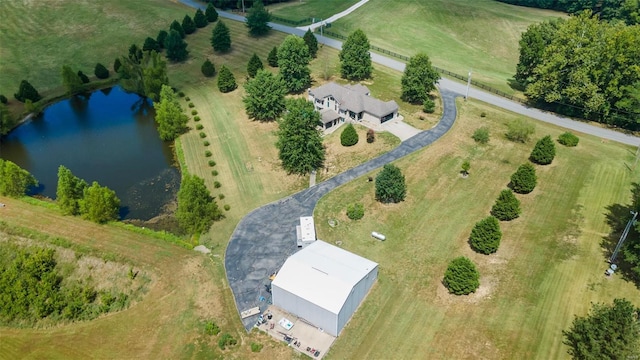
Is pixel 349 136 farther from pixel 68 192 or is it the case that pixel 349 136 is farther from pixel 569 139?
pixel 68 192

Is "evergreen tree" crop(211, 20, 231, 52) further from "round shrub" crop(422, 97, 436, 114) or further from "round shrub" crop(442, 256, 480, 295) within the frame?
"round shrub" crop(442, 256, 480, 295)

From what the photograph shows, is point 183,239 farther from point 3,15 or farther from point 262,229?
point 3,15

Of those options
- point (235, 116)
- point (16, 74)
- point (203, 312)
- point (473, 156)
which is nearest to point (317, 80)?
point (235, 116)

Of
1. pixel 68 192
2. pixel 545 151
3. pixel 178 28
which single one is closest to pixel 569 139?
pixel 545 151

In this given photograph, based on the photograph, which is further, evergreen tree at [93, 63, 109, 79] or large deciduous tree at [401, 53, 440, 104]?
evergreen tree at [93, 63, 109, 79]

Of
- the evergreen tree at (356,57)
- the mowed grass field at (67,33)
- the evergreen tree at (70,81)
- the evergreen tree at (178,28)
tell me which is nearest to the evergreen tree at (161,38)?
the evergreen tree at (178,28)

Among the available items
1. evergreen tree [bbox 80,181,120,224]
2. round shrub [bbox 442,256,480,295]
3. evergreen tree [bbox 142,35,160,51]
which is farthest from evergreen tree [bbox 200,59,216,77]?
round shrub [bbox 442,256,480,295]
